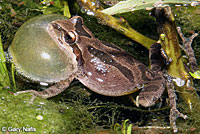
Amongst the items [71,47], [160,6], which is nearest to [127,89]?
[71,47]

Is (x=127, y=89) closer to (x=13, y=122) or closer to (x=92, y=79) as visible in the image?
(x=92, y=79)

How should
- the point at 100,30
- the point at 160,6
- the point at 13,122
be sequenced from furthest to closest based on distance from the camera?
the point at 100,30 < the point at 160,6 < the point at 13,122

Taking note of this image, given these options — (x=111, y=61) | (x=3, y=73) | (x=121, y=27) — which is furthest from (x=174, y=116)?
(x=3, y=73)

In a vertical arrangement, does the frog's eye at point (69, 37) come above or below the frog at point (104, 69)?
above

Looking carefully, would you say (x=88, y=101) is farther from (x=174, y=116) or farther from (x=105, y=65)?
(x=174, y=116)

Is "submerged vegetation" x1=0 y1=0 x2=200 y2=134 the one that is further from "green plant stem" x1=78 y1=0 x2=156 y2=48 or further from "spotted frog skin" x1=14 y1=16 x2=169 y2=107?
"spotted frog skin" x1=14 y1=16 x2=169 y2=107

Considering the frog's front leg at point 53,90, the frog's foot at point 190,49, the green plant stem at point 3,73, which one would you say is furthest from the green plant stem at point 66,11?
the frog's foot at point 190,49

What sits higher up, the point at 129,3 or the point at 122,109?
the point at 129,3

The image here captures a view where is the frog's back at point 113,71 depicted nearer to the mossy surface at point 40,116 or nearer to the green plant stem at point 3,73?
the mossy surface at point 40,116

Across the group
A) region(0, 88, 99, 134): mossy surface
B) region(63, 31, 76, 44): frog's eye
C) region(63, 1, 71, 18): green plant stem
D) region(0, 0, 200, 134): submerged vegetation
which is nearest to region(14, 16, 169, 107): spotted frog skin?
region(63, 31, 76, 44): frog's eye
